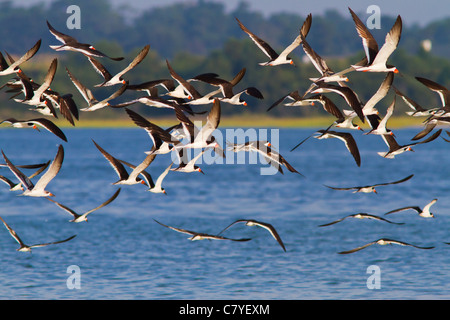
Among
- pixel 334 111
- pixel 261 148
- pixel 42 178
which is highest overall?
pixel 334 111

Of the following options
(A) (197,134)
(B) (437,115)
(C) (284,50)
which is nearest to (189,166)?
(A) (197,134)

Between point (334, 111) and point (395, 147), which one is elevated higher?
point (334, 111)

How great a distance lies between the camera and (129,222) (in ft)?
104

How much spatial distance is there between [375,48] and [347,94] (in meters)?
1.00

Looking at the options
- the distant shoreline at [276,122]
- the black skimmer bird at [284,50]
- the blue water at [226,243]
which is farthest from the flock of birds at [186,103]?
the distant shoreline at [276,122]

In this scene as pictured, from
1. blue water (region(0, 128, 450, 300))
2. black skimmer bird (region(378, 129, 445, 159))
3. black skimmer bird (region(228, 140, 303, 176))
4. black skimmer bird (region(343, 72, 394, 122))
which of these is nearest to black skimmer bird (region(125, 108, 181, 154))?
black skimmer bird (region(228, 140, 303, 176))

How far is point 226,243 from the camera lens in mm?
26016

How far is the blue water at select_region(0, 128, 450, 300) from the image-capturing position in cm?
2034

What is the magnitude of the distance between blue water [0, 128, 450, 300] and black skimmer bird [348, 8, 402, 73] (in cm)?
655

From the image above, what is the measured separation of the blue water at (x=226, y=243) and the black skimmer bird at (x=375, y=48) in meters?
6.55

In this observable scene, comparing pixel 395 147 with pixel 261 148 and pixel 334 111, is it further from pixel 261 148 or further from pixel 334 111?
pixel 261 148

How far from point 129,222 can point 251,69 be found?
8329 centimetres

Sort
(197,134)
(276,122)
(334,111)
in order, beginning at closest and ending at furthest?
1. (197,134)
2. (334,111)
3. (276,122)
